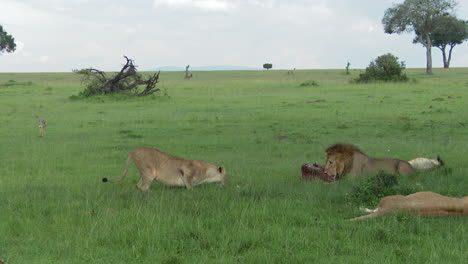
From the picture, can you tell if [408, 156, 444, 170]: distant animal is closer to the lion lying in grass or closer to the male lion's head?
the lion lying in grass

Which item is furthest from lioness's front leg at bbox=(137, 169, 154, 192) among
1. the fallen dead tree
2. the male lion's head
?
the fallen dead tree

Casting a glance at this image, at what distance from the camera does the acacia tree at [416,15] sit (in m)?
59.7

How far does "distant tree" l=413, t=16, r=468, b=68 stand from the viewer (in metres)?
60.8

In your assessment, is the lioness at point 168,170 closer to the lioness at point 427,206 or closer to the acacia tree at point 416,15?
the lioness at point 427,206

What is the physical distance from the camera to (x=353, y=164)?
8.98 m

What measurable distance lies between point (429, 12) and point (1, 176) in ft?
189

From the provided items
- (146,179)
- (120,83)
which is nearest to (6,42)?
(120,83)

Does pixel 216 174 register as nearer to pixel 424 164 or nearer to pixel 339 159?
pixel 339 159

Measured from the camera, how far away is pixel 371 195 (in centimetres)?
709

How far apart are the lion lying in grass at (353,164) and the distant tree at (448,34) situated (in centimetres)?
5612

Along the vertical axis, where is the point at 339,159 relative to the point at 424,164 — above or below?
above

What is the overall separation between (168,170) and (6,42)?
6620cm

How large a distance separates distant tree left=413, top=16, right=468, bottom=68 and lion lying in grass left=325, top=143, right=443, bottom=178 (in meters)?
56.1

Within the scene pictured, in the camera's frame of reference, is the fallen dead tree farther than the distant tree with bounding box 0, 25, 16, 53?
No
